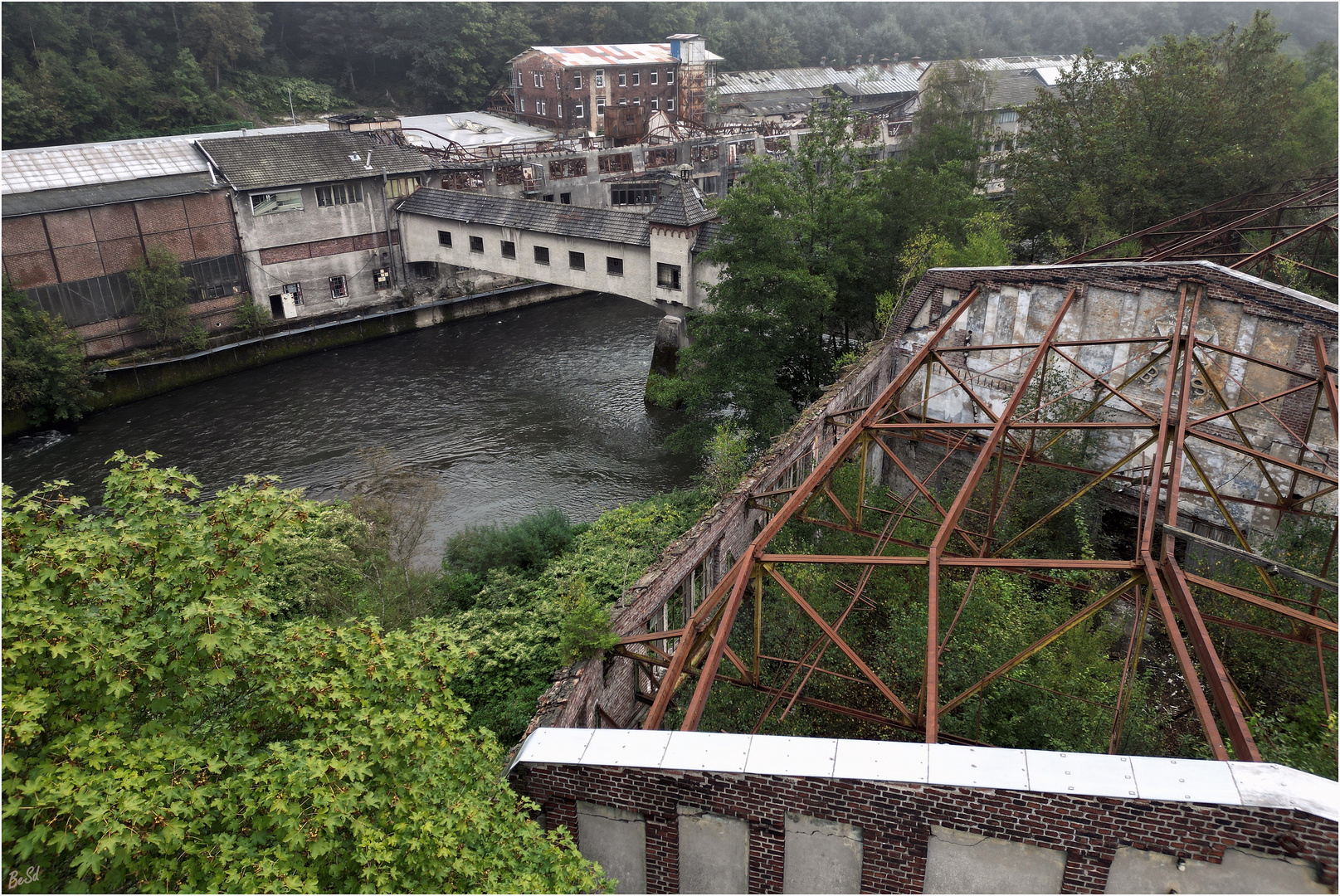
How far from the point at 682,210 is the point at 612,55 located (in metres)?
34.0

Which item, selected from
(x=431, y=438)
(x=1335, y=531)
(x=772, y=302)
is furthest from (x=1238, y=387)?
(x=431, y=438)

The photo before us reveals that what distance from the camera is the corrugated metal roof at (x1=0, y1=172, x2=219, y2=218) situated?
1117 inches

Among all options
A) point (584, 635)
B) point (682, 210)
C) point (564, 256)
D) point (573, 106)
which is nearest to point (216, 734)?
point (584, 635)

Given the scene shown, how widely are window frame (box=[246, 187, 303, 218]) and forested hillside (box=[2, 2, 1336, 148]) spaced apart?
16083mm

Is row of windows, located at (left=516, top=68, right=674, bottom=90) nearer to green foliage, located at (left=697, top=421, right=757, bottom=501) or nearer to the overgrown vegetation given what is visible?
the overgrown vegetation

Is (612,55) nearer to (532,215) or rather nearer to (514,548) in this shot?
(532,215)

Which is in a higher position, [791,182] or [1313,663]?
[791,182]

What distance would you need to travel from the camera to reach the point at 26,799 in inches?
226

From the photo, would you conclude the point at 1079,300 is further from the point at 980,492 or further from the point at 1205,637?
the point at 1205,637

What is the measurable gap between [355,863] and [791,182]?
2308 centimetres

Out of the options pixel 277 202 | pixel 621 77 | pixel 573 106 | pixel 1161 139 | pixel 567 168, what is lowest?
pixel 277 202

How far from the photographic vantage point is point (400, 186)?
1510 inches

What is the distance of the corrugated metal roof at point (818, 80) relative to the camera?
225 feet

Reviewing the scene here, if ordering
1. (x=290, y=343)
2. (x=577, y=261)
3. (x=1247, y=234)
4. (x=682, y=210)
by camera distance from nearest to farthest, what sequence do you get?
(x=682, y=210)
(x=1247, y=234)
(x=577, y=261)
(x=290, y=343)
